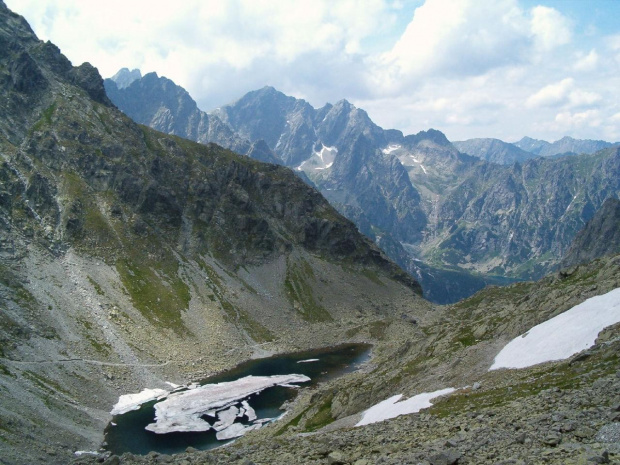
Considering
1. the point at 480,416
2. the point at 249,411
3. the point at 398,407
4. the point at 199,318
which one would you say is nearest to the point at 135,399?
the point at 249,411

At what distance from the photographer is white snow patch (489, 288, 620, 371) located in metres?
41.0

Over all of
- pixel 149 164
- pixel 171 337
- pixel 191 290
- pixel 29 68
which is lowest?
pixel 171 337

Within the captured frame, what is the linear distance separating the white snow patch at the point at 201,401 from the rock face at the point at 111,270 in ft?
30.9

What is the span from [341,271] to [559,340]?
153 meters

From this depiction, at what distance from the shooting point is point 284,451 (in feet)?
113

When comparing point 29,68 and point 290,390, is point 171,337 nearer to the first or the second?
point 290,390

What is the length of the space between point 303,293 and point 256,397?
80.1 metres

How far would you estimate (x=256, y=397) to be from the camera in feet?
294

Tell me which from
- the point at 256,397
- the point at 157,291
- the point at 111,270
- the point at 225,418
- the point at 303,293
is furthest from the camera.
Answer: the point at 303,293

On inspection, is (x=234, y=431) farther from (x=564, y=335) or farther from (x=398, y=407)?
(x=564, y=335)

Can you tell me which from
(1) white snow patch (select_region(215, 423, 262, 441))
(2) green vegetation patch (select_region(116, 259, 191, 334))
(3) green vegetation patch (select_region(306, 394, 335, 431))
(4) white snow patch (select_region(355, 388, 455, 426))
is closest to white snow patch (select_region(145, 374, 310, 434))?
(1) white snow patch (select_region(215, 423, 262, 441))

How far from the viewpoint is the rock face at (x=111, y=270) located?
8012 cm

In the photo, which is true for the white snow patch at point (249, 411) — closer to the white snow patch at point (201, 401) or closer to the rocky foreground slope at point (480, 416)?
the white snow patch at point (201, 401)

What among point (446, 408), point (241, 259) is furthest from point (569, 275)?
point (241, 259)
